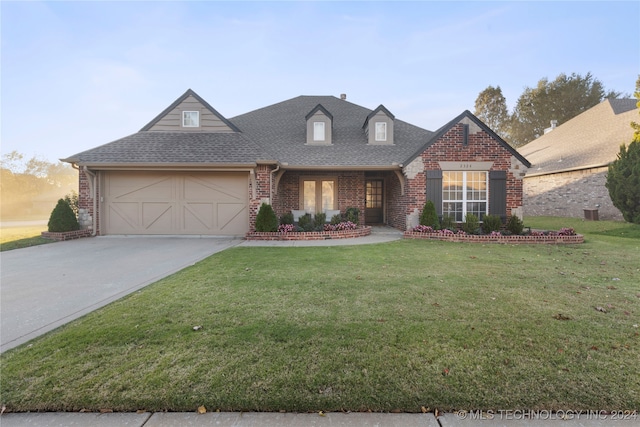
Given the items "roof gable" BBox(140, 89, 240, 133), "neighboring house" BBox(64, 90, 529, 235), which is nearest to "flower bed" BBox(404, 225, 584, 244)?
"neighboring house" BBox(64, 90, 529, 235)

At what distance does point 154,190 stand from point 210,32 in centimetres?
798

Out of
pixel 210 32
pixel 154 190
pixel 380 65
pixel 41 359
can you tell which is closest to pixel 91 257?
pixel 154 190

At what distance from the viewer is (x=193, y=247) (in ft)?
27.8

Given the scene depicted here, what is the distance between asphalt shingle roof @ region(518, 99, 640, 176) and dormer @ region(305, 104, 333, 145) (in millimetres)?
15058

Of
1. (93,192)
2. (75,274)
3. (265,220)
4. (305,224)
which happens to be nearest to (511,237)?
(305,224)

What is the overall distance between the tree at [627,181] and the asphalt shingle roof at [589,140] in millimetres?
1866

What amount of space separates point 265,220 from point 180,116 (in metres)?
6.33

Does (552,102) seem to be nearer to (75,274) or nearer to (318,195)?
(318,195)

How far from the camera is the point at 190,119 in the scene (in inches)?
471

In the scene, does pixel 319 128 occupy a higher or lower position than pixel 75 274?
higher

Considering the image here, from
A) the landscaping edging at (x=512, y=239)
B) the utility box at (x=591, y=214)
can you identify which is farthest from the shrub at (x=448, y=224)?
the utility box at (x=591, y=214)

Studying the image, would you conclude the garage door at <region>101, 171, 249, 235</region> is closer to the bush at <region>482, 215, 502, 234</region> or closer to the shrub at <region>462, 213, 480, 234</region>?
the shrub at <region>462, 213, 480, 234</region>

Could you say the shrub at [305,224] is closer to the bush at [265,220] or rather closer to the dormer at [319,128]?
the bush at [265,220]

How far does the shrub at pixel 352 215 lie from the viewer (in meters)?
11.6
